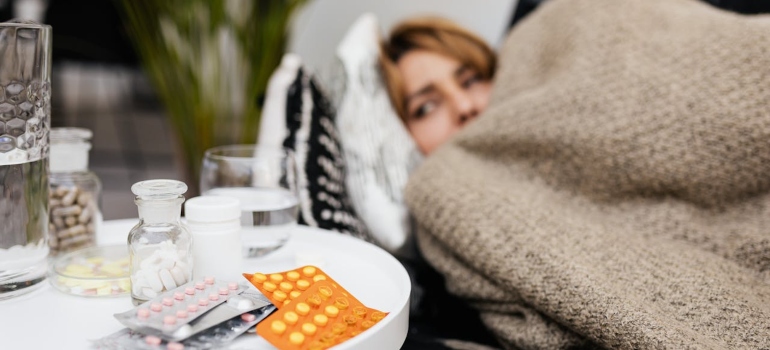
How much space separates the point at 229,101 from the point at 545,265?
3.46 ft

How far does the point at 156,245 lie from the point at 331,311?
168 mm

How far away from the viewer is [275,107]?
3.15 ft

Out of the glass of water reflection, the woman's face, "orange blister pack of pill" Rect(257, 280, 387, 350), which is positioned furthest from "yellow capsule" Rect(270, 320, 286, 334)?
the woman's face

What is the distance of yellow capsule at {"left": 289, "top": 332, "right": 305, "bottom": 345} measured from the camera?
425mm

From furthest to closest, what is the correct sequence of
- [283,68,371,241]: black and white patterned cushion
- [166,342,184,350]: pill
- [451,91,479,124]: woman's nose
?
1. [451,91,479,124]: woman's nose
2. [283,68,371,241]: black and white patterned cushion
3. [166,342,184,350]: pill

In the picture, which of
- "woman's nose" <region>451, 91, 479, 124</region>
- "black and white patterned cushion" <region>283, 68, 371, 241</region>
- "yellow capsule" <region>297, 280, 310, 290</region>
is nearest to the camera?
"yellow capsule" <region>297, 280, 310, 290</region>

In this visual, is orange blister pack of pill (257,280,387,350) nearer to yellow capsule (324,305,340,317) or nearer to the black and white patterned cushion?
yellow capsule (324,305,340,317)

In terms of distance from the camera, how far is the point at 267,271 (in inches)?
24.7

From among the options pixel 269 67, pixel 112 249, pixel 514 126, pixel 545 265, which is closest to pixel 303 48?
pixel 269 67

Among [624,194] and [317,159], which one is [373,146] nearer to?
[317,159]

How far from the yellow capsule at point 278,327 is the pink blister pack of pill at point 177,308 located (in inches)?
2.2

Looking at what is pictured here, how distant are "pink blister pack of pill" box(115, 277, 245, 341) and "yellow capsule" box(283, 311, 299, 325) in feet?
0.19

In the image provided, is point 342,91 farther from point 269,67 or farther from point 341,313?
point 341,313

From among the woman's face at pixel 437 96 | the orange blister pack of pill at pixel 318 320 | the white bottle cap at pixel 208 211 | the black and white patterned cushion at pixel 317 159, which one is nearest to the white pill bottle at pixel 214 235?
the white bottle cap at pixel 208 211
